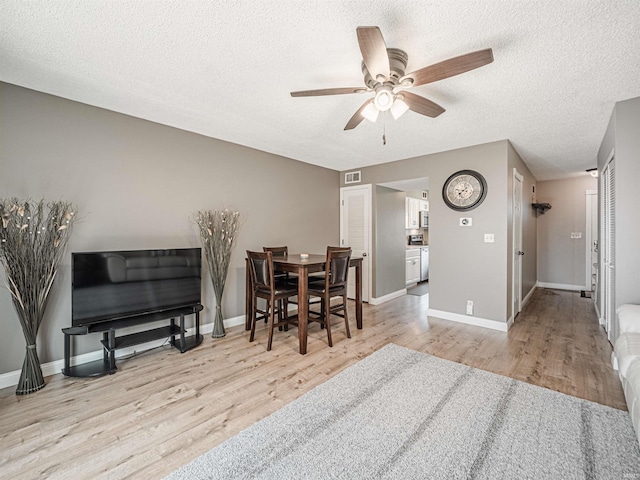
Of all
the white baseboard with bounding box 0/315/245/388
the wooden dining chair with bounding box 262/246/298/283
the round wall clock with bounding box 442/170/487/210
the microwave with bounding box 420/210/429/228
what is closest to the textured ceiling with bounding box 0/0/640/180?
the round wall clock with bounding box 442/170/487/210

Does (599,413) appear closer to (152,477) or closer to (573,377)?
(573,377)

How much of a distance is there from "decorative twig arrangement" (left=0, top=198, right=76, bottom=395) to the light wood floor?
1.18 ft

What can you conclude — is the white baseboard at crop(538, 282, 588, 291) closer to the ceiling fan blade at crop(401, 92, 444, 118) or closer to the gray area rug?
the gray area rug

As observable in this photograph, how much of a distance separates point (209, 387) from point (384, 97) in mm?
2525

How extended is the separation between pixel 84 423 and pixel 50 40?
2433mm

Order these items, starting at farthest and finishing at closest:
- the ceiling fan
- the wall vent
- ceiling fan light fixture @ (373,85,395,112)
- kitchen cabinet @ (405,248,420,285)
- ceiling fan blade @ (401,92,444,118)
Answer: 1. kitchen cabinet @ (405,248,420,285)
2. the wall vent
3. ceiling fan blade @ (401,92,444,118)
4. ceiling fan light fixture @ (373,85,395,112)
5. the ceiling fan

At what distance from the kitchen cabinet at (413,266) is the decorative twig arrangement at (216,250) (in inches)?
171

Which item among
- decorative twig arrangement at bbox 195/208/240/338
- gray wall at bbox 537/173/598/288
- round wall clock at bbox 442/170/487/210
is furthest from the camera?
gray wall at bbox 537/173/598/288

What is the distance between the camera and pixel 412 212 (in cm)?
700

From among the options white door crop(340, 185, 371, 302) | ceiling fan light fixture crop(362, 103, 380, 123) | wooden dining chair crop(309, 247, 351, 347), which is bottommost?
wooden dining chair crop(309, 247, 351, 347)

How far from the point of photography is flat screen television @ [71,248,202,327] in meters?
2.41

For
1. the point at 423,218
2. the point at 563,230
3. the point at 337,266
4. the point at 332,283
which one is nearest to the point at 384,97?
the point at 337,266

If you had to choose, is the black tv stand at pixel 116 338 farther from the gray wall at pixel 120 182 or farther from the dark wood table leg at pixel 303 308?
the dark wood table leg at pixel 303 308

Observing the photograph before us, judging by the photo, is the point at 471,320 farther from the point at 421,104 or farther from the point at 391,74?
the point at 391,74
